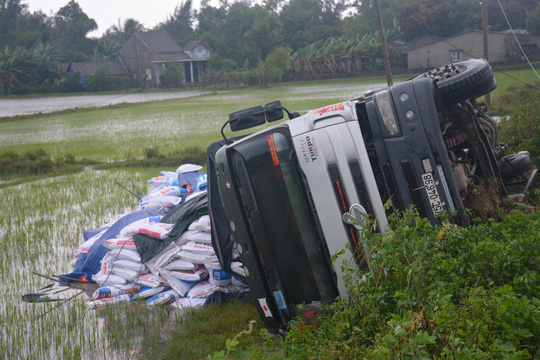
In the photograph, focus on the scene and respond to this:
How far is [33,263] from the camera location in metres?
8.71

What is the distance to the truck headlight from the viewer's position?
4.89 meters

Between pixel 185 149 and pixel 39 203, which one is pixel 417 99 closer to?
pixel 39 203

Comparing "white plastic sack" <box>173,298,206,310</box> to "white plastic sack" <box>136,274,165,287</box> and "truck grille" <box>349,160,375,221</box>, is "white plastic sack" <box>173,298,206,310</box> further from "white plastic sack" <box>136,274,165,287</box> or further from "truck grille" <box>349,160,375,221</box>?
"truck grille" <box>349,160,375,221</box>

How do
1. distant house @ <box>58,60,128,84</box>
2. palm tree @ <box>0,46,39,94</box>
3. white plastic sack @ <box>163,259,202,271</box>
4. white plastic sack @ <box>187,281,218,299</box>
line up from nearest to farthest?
white plastic sack @ <box>187,281,218,299</box> < white plastic sack @ <box>163,259,202,271</box> < palm tree @ <box>0,46,39,94</box> < distant house @ <box>58,60,128,84</box>

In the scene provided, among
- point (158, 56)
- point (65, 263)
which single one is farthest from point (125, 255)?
point (158, 56)

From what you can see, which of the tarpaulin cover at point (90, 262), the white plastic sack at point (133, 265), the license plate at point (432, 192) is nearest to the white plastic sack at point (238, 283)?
the white plastic sack at point (133, 265)

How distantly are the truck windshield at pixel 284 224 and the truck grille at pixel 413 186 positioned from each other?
31.5 inches

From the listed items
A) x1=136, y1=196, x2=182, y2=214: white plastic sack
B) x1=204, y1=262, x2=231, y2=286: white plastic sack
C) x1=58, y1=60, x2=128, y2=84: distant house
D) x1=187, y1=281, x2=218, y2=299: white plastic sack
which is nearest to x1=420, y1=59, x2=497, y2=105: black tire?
x1=204, y1=262, x2=231, y2=286: white plastic sack

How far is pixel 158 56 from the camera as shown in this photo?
70.4 meters

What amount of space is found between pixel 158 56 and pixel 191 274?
66.4m

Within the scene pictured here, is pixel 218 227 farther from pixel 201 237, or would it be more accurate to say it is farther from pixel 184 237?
pixel 184 237

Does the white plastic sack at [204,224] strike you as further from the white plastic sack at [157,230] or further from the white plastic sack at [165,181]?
the white plastic sack at [165,181]

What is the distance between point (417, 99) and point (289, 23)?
2492 inches

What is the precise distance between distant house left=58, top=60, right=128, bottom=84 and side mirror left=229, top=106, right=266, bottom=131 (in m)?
63.4
